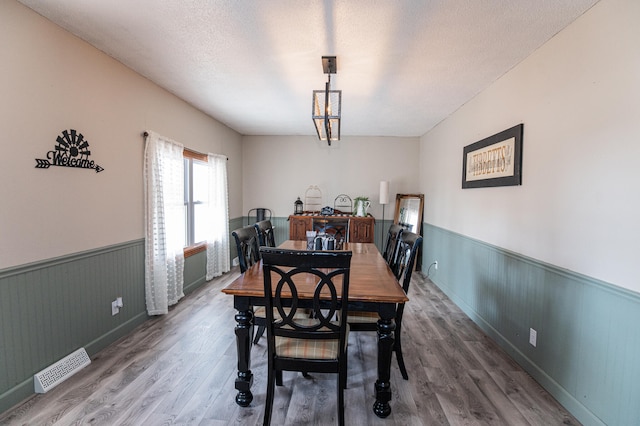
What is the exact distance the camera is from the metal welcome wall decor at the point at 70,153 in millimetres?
2062

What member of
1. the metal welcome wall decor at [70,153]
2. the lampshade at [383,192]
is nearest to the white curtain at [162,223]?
the metal welcome wall decor at [70,153]

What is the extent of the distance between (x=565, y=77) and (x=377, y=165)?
381 cm

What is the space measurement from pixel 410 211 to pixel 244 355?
437 cm

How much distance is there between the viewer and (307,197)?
5.88 meters

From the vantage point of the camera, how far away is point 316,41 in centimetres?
221

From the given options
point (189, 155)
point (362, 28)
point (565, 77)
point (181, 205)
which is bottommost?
point (181, 205)

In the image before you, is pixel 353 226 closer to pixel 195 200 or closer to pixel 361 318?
pixel 195 200

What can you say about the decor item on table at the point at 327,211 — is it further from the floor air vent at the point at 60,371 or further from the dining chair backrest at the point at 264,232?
the floor air vent at the point at 60,371

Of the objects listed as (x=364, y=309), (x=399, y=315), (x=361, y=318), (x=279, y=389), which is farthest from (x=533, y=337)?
(x=279, y=389)

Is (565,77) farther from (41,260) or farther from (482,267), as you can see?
(41,260)

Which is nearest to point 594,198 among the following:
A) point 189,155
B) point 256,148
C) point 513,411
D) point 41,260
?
point 513,411

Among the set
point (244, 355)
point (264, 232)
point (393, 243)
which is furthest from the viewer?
point (264, 232)

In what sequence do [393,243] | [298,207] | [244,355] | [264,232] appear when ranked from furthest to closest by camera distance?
[298,207] → [264,232] → [393,243] → [244,355]

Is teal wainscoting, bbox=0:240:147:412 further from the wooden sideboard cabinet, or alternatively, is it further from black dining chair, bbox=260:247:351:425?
the wooden sideboard cabinet
